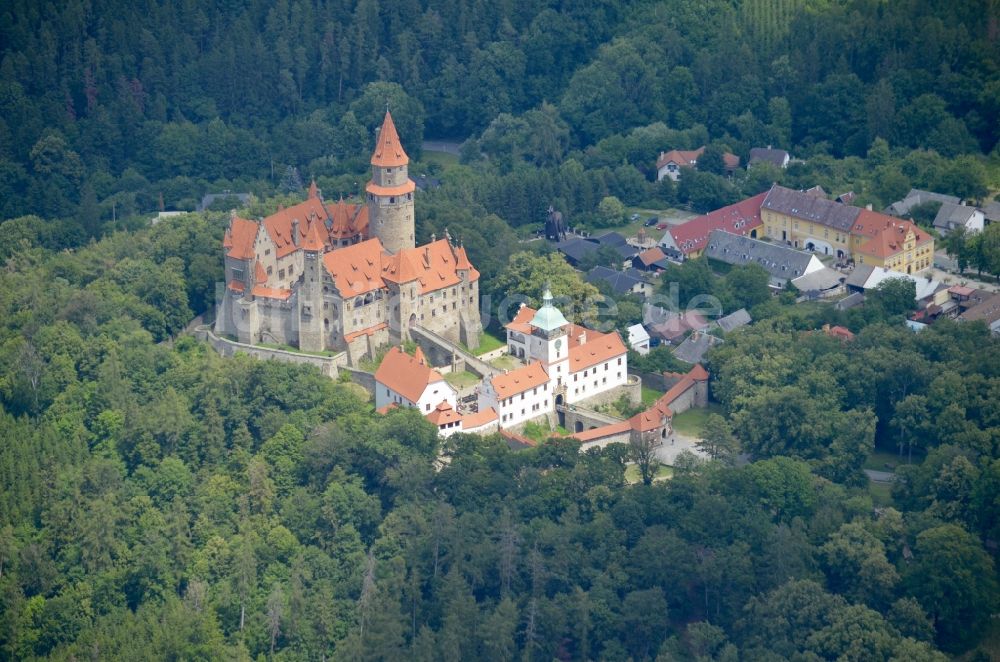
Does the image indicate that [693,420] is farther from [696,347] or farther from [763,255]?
[763,255]

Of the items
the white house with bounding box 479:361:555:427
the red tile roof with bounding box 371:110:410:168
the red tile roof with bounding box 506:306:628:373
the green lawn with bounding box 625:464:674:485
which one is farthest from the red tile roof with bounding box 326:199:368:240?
the green lawn with bounding box 625:464:674:485

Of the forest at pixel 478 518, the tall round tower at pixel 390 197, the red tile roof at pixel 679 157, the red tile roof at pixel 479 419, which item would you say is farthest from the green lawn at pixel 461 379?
the red tile roof at pixel 679 157

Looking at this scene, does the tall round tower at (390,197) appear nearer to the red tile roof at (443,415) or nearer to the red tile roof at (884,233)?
the red tile roof at (443,415)

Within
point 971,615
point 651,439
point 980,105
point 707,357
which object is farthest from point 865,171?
point 971,615

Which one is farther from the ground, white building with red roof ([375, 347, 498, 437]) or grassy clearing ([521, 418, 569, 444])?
white building with red roof ([375, 347, 498, 437])

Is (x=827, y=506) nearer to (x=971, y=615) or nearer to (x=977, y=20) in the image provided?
(x=971, y=615)

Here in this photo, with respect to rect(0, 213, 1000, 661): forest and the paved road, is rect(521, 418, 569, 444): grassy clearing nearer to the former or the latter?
rect(0, 213, 1000, 661): forest
